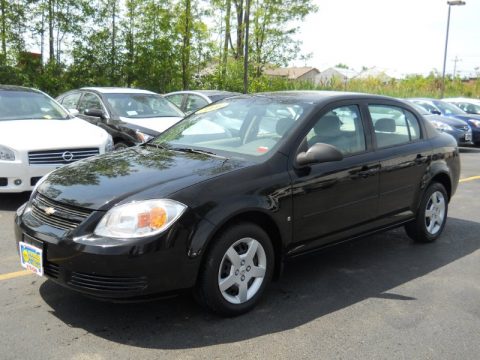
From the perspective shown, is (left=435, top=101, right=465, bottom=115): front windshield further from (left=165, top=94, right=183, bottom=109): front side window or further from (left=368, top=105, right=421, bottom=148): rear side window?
(left=368, top=105, right=421, bottom=148): rear side window

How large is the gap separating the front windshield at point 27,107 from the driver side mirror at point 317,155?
474cm

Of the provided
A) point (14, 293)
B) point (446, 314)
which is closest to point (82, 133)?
point (14, 293)

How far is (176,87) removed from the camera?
21.1 m

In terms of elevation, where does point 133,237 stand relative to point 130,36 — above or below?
below

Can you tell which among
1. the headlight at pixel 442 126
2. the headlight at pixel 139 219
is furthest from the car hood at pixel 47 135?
the headlight at pixel 442 126

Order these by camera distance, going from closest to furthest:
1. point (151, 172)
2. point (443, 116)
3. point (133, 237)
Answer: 1. point (133, 237)
2. point (151, 172)
3. point (443, 116)

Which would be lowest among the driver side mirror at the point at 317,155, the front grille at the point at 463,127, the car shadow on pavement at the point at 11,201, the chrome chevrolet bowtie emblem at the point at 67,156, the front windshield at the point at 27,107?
the car shadow on pavement at the point at 11,201

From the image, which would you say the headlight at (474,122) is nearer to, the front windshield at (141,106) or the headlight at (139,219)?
the front windshield at (141,106)

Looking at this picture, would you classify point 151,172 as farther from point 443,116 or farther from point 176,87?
point 176,87

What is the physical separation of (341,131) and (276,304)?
61.3 inches

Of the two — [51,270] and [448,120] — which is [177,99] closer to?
[448,120]

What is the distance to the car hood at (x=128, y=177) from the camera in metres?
3.29

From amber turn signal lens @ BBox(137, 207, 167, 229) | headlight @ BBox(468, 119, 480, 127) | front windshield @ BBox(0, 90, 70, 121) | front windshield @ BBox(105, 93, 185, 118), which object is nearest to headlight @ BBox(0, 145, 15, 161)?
front windshield @ BBox(0, 90, 70, 121)

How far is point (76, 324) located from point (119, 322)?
267 millimetres
